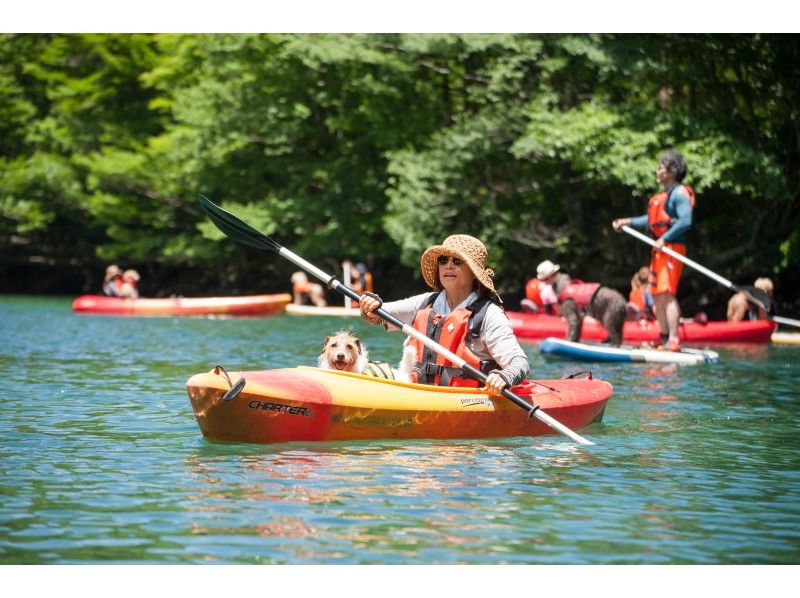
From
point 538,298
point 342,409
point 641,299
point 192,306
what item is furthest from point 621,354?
point 192,306

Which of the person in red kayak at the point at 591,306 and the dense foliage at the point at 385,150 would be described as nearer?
the person in red kayak at the point at 591,306

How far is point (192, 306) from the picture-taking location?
73.9ft

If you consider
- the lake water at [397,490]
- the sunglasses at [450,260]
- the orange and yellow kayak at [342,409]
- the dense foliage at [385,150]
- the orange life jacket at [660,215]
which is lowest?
the lake water at [397,490]

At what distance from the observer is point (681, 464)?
7715 millimetres

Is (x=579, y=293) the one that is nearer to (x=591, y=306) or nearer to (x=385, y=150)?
(x=591, y=306)

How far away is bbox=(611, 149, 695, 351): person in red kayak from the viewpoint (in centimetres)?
1306

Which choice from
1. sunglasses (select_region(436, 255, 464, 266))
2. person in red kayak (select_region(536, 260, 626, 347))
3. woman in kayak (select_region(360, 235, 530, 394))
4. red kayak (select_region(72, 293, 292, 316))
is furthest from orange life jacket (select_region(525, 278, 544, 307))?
sunglasses (select_region(436, 255, 464, 266))

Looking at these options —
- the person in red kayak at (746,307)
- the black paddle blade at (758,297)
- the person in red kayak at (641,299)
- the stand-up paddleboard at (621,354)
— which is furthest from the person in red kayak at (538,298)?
the stand-up paddleboard at (621,354)

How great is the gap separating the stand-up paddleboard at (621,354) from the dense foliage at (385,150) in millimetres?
5510

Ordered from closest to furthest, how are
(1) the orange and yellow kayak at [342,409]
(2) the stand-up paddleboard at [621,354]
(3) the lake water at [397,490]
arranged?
1. (3) the lake water at [397,490]
2. (1) the orange and yellow kayak at [342,409]
3. (2) the stand-up paddleboard at [621,354]

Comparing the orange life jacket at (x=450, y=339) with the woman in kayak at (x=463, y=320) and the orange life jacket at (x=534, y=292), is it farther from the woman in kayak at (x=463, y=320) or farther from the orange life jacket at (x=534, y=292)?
the orange life jacket at (x=534, y=292)

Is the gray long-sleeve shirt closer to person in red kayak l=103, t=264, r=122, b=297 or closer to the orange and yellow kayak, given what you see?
the orange and yellow kayak

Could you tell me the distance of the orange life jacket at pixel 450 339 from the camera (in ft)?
26.9

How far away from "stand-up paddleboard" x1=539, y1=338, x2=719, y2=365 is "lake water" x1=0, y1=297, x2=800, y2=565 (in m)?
2.20
